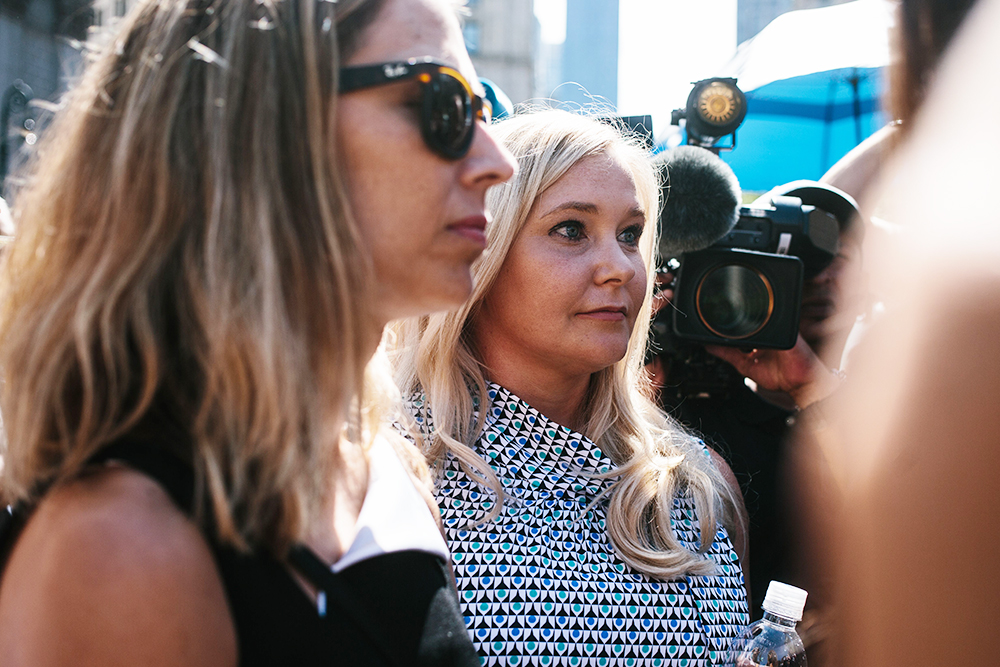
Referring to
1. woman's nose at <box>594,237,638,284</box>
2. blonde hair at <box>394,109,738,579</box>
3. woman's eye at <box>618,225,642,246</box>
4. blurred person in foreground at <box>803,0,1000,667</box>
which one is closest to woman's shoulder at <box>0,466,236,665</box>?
blurred person in foreground at <box>803,0,1000,667</box>

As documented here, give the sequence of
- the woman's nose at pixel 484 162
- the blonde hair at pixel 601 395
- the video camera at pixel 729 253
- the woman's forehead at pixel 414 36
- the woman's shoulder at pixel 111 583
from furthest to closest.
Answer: the video camera at pixel 729 253 → the blonde hair at pixel 601 395 → the woman's nose at pixel 484 162 → the woman's forehead at pixel 414 36 → the woman's shoulder at pixel 111 583

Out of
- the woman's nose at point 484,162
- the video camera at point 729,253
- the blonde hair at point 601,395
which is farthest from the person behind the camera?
the video camera at point 729,253

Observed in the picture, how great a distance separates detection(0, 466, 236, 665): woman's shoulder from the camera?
76cm

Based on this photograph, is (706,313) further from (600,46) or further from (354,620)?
Result: (600,46)

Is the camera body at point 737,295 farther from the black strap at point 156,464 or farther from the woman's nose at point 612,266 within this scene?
the black strap at point 156,464

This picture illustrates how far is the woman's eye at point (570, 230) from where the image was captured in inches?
81.5

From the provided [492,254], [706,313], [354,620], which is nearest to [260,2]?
[354,620]

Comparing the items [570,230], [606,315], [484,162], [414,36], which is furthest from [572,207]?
[414,36]

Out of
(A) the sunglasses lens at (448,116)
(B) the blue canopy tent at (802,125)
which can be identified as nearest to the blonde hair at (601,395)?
(A) the sunglasses lens at (448,116)

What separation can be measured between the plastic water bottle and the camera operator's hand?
34.4 inches

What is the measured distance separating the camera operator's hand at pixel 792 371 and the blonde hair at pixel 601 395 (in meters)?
0.35

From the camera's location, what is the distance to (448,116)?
1.09m

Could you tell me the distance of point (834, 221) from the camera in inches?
97.7

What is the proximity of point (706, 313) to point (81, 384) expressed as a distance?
184 cm
